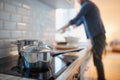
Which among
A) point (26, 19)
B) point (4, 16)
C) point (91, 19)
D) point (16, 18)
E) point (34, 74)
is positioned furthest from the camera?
point (91, 19)

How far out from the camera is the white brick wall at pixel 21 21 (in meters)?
0.99

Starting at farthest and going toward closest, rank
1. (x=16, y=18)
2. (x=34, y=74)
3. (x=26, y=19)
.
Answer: (x=26, y=19) → (x=16, y=18) → (x=34, y=74)

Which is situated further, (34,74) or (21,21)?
(21,21)

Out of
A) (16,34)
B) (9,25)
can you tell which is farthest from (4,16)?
(16,34)

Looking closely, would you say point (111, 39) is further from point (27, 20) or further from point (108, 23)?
point (27, 20)

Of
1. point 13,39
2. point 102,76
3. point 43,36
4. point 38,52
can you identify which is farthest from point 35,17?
point 102,76

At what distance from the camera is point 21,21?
3.92 ft

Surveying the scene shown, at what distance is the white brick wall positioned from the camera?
0.99 m

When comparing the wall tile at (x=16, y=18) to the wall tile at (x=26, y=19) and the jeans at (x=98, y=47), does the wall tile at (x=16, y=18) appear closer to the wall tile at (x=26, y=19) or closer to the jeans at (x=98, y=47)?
the wall tile at (x=26, y=19)

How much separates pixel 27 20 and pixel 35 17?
0.18m

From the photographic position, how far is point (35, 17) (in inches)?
57.7

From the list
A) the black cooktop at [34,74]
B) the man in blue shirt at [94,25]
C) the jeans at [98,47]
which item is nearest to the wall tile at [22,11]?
the black cooktop at [34,74]

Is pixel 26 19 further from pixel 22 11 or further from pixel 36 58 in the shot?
pixel 36 58

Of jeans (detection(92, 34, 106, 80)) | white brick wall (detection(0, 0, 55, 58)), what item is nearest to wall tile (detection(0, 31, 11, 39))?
white brick wall (detection(0, 0, 55, 58))
